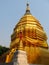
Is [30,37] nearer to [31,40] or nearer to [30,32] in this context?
[30,32]

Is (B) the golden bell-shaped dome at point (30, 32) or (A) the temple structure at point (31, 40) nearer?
(A) the temple structure at point (31, 40)

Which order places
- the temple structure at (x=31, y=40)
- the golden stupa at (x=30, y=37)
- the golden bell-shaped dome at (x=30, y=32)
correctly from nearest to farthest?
the temple structure at (x=31, y=40) → the golden stupa at (x=30, y=37) → the golden bell-shaped dome at (x=30, y=32)

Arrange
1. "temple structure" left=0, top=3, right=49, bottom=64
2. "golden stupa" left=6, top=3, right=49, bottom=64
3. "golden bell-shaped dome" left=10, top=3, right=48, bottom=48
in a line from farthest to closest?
"golden bell-shaped dome" left=10, top=3, right=48, bottom=48 < "golden stupa" left=6, top=3, right=49, bottom=64 < "temple structure" left=0, top=3, right=49, bottom=64

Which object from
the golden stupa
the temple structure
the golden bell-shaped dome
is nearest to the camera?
the temple structure

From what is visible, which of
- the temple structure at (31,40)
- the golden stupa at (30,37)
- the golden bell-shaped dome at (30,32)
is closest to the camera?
the temple structure at (31,40)

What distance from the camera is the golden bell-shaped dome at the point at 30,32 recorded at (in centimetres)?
2505

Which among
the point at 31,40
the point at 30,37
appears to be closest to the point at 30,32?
the point at 30,37

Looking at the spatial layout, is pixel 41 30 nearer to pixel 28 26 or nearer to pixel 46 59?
pixel 28 26

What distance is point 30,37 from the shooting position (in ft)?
83.1

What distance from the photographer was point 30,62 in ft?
70.5

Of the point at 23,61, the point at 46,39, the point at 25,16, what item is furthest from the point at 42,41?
the point at 23,61

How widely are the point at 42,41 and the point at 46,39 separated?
4.34ft

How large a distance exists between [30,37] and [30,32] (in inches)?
23.2

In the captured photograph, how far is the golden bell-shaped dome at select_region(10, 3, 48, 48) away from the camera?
2505cm
